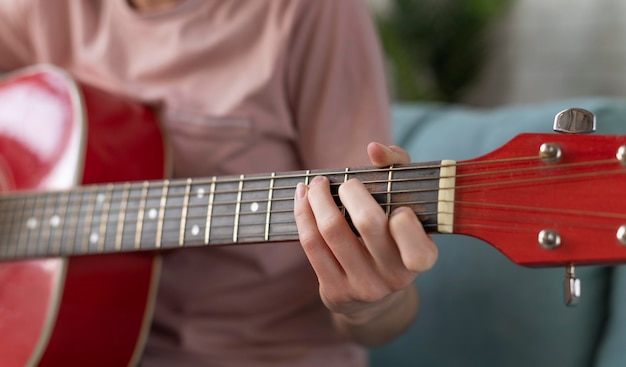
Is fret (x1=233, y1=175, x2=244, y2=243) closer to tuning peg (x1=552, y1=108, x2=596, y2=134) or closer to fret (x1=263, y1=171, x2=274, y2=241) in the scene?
fret (x1=263, y1=171, x2=274, y2=241)

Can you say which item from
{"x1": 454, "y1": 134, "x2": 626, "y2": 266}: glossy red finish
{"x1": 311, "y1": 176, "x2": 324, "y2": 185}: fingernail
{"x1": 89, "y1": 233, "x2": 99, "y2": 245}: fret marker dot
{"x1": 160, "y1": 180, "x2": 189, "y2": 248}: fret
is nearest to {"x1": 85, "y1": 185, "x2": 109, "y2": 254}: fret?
{"x1": 89, "y1": 233, "x2": 99, "y2": 245}: fret marker dot

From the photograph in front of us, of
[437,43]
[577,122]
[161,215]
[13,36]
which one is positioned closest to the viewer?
[577,122]

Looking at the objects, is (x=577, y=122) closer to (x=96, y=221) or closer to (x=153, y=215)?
(x=153, y=215)

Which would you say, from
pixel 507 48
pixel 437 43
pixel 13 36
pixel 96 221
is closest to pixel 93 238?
pixel 96 221

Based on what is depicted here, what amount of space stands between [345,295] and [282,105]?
1.04 feet

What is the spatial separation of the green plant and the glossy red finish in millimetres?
1600

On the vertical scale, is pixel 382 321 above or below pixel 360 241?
below

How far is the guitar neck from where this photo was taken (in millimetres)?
563

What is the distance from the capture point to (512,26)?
85.8 inches

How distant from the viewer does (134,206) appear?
78 centimetres

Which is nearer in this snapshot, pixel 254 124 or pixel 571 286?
pixel 571 286

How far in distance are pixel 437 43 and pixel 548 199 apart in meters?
1.68

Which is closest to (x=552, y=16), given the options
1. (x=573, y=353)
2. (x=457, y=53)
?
(x=457, y=53)

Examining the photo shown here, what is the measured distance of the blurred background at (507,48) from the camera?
6.58 ft
